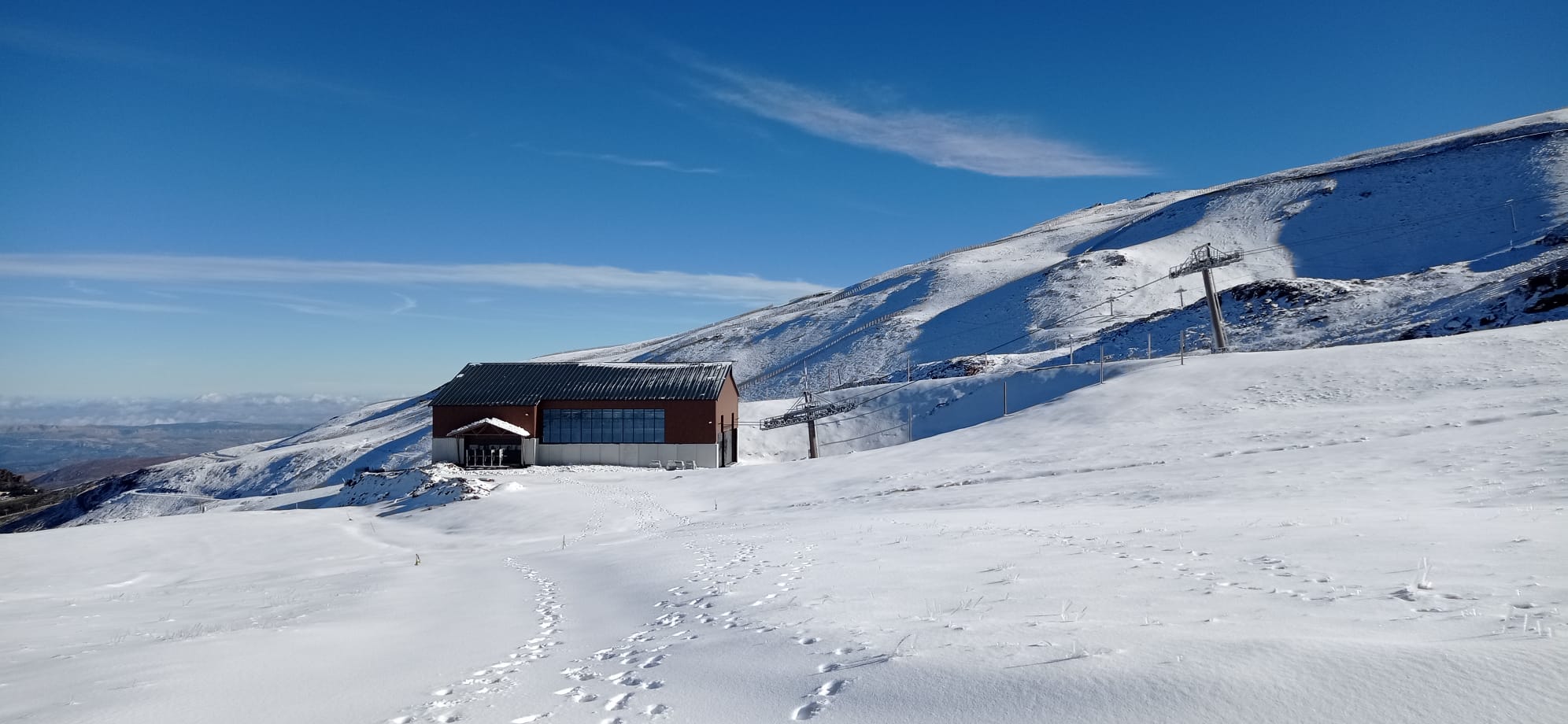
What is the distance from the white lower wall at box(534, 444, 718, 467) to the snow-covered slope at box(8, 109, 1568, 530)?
6.79 metres

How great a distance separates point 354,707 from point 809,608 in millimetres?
5023

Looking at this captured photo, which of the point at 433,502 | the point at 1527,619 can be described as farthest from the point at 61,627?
the point at 433,502

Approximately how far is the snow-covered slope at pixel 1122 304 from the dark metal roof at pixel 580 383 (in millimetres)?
7484

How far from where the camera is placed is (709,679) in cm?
729

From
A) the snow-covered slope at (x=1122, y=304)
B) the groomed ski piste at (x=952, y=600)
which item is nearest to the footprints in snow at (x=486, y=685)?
the groomed ski piste at (x=952, y=600)

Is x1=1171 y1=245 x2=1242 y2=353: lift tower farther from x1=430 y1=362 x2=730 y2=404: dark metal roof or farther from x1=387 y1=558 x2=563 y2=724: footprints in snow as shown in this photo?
x1=387 y1=558 x2=563 y2=724: footprints in snow

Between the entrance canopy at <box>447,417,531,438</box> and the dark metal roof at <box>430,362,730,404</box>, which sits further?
the dark metal roof at <box>430,362,730,404</box>

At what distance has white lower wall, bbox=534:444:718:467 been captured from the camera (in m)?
47.1

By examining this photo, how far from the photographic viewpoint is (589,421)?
159ft

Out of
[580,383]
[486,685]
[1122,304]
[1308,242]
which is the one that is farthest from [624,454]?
[1308,242]

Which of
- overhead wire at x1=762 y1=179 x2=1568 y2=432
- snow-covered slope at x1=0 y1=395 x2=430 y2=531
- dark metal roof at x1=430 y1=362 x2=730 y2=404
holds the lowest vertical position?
snow-covered slope at x1=0 y1=395 x2=430 y2=531

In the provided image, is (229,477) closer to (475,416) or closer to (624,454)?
Result: (475,416)

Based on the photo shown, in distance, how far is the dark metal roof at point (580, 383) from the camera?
48188mm

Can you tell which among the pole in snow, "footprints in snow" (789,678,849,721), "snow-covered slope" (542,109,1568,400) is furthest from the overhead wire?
"footprints in snow" (789,678,849,721)
